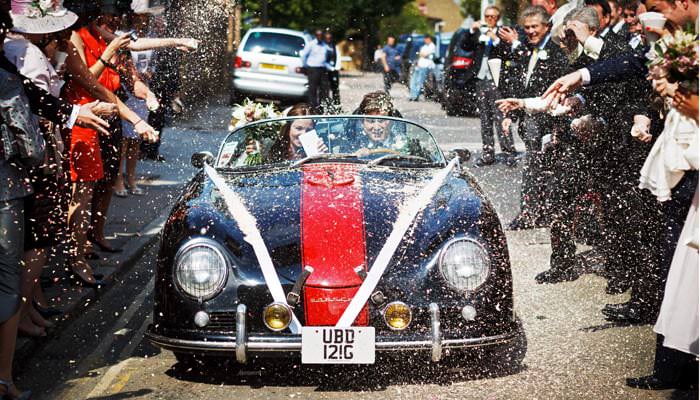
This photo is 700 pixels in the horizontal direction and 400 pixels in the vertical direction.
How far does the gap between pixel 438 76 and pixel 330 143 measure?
21.5 m

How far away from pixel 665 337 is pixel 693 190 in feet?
2.86

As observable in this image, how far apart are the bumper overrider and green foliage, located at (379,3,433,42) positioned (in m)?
72.9

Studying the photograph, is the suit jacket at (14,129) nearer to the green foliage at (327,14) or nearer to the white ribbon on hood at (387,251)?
the white ribbon on hood at (387,251)

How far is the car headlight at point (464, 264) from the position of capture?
562cm

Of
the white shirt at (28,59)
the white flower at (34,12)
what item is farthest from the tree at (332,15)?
the white shirt at (28,59)

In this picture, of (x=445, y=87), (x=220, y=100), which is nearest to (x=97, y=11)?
(x=445, y=87)

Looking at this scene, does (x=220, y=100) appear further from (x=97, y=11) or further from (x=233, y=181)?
(x=233, y=181)

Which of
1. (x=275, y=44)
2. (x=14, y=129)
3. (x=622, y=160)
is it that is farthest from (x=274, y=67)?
(x=14, y=129)

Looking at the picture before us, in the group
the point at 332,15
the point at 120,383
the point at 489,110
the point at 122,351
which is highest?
the point at 120,383

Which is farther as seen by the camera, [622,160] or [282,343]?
[622,160]

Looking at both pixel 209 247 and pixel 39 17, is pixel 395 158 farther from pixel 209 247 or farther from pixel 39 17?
pixel 39 17

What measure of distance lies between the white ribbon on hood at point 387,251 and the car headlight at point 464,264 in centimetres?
28

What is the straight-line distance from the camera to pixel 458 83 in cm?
2391

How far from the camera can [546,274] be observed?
26.9 ft
